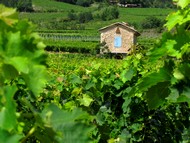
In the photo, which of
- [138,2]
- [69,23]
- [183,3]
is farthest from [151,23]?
[183,3]

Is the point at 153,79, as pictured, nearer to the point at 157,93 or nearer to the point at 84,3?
the point at 157,93

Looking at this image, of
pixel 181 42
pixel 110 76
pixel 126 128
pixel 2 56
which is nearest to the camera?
pixel 2 56

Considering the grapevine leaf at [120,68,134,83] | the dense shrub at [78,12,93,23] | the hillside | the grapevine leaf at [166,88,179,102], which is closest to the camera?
the grapevine leaf at [166,88,179,102]

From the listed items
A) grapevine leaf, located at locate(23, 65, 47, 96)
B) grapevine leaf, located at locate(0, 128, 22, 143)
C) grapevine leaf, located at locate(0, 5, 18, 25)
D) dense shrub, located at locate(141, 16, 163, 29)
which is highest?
grapevine leaf, located at locate(0, 5, 18, 25)

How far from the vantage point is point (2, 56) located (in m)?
0.80

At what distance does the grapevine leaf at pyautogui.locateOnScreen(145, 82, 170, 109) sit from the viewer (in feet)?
5.31

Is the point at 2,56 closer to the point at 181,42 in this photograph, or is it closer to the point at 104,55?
the point at 181,42

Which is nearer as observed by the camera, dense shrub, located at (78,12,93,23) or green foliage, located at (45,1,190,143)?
green foliage, located at (45,1,190,143)

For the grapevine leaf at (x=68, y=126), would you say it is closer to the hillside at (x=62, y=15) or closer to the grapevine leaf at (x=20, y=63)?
the grapevine leaf at (x=20, y=63)

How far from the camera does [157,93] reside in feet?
5.37

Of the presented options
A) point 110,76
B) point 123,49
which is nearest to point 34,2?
point 123,49

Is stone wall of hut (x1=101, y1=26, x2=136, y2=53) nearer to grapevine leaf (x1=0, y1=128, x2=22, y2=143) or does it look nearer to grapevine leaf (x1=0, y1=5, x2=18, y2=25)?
grapevine leaf (x1=0, y1=5, x2=18, y2=25)

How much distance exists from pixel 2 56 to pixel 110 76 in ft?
11.6

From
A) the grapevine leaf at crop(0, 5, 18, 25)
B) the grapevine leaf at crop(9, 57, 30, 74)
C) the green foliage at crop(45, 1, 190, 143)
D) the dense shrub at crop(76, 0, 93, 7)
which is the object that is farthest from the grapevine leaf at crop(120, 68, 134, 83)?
the dense shrub at crop(76, 0, 93, 7)
